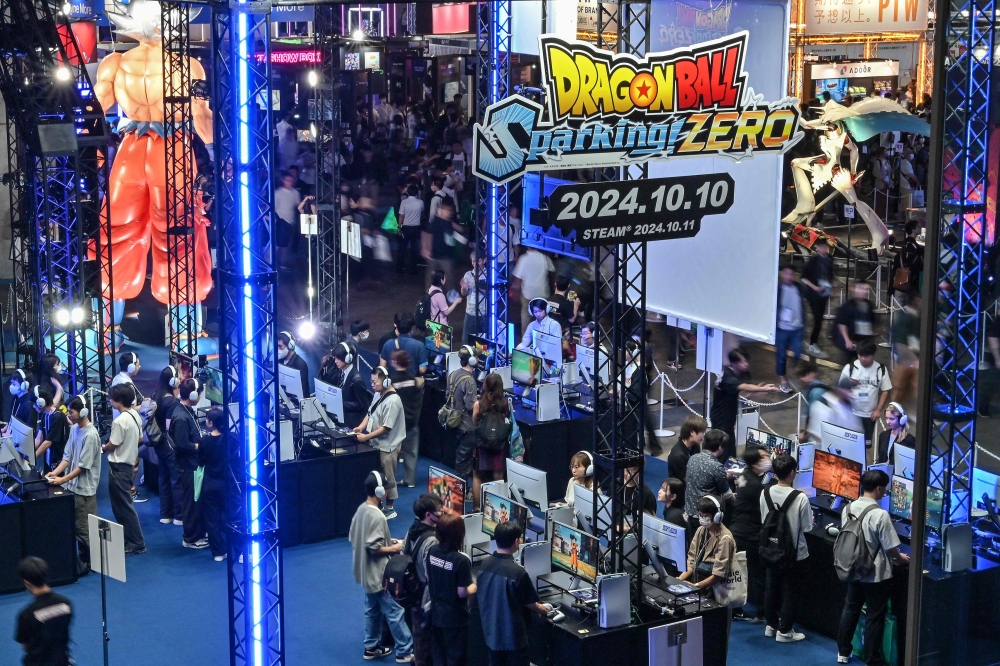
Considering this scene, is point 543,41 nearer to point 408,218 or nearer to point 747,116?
point 747,116

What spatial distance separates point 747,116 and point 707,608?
3292 millimetres

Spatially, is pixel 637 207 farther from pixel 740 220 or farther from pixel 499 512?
pixel 740 220

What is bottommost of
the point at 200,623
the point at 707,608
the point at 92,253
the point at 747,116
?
the point at 200,623

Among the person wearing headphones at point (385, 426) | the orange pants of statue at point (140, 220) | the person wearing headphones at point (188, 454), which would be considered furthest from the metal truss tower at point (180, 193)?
the person wearing headphones at point (385, 426)

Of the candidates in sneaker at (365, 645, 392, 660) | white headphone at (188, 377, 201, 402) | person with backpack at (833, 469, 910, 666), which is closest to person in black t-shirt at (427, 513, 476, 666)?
sneaker at (365, 645, 392, 660)

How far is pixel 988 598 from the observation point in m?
8.76

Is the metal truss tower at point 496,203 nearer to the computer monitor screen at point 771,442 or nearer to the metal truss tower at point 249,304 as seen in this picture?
the computer monitor screen at point 771,442

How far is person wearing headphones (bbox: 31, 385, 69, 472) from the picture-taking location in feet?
41.3

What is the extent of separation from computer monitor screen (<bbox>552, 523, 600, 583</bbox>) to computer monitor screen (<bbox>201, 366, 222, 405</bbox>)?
5225mm

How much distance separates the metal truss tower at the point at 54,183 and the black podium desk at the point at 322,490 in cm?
442

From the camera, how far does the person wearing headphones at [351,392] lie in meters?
13.7

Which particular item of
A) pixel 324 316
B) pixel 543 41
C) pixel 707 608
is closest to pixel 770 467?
pixel 707 608

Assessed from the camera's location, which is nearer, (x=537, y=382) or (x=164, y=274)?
(x=537, y=382)

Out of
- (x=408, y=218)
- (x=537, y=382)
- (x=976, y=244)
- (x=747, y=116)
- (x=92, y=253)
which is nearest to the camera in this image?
(x=976, y=244)
